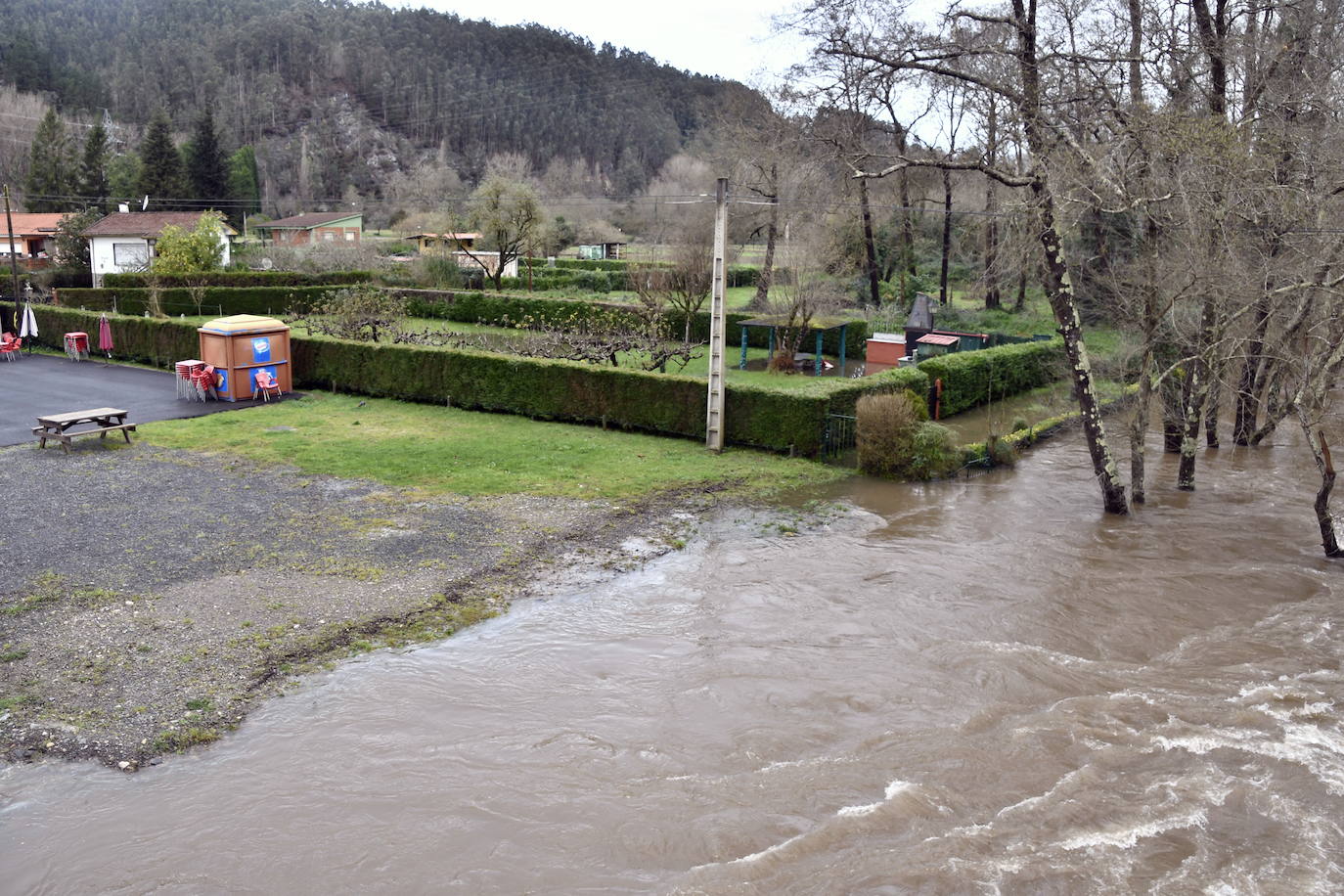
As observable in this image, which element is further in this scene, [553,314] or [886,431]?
[553,314]

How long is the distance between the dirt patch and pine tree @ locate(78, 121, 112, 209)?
179 feet

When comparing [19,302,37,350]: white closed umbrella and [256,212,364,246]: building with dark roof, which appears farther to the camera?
[256,212,364,246]: building with dark roof

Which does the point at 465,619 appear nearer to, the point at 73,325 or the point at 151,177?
the point at 73,325

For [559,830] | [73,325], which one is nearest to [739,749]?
[559,830]

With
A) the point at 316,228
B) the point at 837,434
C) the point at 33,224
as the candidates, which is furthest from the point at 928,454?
the point at 316,228

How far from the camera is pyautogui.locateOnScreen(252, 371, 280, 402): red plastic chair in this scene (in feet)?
74.2

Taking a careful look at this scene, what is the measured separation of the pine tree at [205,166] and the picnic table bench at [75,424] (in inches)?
2103

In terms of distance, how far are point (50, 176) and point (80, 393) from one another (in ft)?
167

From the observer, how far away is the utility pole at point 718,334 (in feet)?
56.5

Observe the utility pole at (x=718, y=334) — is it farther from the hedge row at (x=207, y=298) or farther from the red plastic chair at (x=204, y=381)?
the hedge row at (x=207, y=298)

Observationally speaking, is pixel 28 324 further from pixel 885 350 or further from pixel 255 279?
pixel 885 350

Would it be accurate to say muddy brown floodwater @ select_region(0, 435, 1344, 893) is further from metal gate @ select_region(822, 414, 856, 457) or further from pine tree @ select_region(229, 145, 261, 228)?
pine tree @ select_region(229, 145, 261, 228)

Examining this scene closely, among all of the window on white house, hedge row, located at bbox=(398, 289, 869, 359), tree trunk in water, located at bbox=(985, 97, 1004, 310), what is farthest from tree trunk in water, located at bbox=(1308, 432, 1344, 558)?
the window on white house

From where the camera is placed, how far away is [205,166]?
67.2 meters
